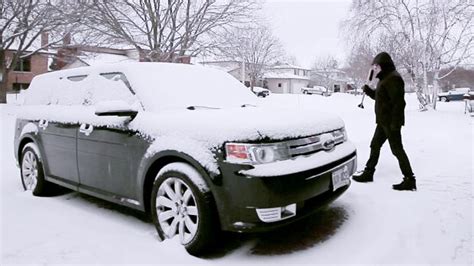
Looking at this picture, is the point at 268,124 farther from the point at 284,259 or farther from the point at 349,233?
the point at 349,233

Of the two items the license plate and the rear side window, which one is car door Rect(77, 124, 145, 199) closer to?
the rear side window

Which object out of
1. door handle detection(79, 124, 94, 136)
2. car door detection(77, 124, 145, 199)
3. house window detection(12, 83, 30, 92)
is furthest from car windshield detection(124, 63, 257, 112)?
house window detection(12, 83, 30, 92)

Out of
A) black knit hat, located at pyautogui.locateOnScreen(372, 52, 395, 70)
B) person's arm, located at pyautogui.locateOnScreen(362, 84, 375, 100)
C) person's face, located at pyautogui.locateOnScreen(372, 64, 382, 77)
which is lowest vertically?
person's arm, located at pyautogui.locateOnScreen(362, 84, 375, 100)

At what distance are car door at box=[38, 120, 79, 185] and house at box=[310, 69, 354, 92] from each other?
74346mm

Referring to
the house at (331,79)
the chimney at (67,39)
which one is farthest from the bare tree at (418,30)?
the house at (331,79)

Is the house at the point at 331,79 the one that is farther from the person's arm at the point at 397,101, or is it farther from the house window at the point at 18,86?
the person's arm at the point at 397,101

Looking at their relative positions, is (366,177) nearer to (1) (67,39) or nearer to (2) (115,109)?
(2) (115,109)

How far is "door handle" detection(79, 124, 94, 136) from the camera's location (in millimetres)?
3932

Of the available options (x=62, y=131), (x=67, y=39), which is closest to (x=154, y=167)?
(x=62, y=131)

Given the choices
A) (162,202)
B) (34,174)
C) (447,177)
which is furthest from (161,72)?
(447,177)

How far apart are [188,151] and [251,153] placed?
20.8 inches

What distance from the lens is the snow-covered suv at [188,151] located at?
114 inches

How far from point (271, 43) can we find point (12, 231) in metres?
47.2

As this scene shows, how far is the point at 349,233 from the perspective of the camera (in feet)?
11.4
